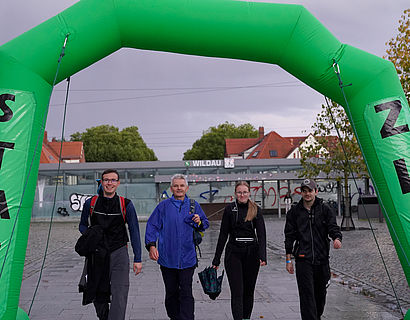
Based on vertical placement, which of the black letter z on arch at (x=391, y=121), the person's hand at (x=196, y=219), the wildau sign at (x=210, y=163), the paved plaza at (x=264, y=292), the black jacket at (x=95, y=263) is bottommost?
the paved plaza at (x=264, y=292)

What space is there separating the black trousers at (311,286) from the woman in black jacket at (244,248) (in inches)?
22.1

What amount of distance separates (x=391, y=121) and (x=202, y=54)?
2222 millimetres

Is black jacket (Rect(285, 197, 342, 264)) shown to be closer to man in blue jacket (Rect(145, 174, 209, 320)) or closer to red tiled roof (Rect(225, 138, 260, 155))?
man in blue jacket (Rect(145, 174, 209, 320))

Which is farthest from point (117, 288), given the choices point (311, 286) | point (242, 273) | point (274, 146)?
point (274, 146)

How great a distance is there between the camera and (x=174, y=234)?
5.61 meters

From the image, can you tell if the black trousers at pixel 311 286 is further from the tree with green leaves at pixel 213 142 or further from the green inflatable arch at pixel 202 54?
the tree with green leaves at pixel 213 142

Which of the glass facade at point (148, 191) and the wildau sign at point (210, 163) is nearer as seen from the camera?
the glass facade at point (148, 191)

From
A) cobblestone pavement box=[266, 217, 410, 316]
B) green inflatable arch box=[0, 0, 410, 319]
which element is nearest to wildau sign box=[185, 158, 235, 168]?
cobblestone pavement box=[266, 217, 410, 316]

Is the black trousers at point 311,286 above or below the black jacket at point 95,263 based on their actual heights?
below

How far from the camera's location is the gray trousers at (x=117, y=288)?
5.23 metres

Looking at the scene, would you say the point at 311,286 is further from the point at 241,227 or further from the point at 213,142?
the point at 213,142

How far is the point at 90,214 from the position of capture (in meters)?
5.46

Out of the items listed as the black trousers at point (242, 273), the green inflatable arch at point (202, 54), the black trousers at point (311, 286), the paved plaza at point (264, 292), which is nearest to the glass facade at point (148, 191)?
the paved plaza at point (264, 292)

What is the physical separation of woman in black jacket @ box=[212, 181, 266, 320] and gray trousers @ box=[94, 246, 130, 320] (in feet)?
4.03
